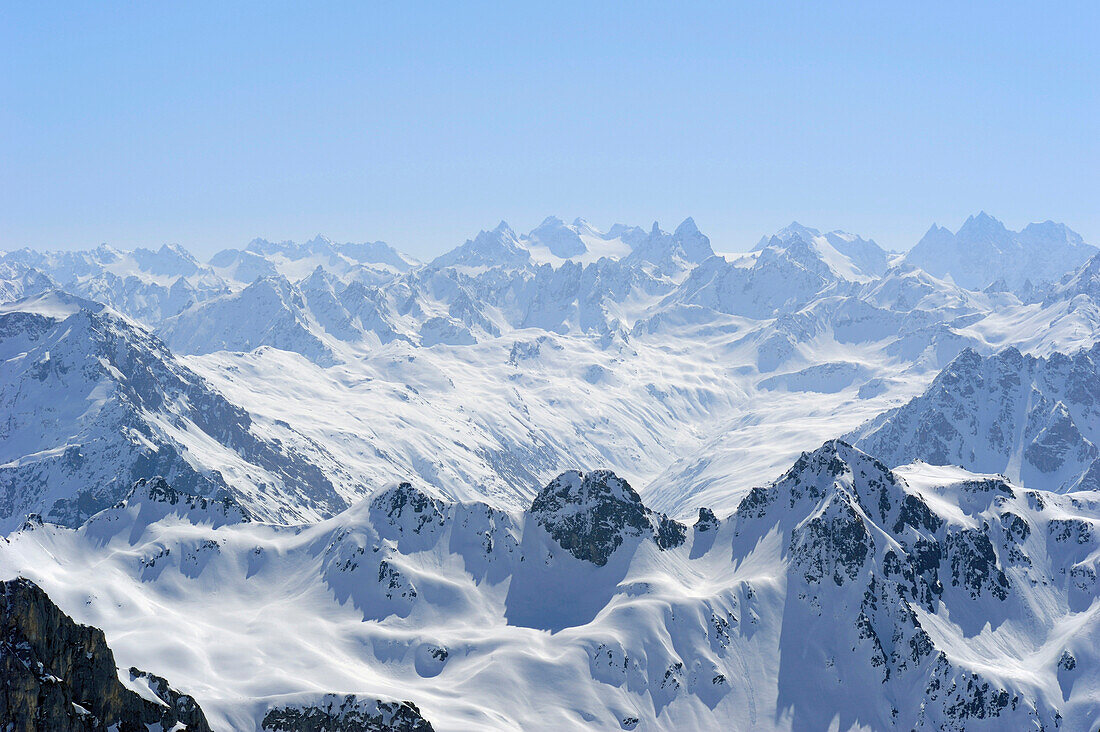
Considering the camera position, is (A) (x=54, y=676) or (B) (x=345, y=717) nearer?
(A) (x=54, y=676)

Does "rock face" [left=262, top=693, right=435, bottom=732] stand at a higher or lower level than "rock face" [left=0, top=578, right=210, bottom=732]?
lower

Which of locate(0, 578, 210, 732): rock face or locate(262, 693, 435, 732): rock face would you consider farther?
locate(262, 693, 435, 732): rock face

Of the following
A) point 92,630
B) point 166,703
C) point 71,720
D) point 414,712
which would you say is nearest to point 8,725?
point 71,720

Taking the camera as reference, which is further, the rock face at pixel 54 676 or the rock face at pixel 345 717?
the rock face at pixel 345 717

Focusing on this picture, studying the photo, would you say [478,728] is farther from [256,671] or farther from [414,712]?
[256,671]
